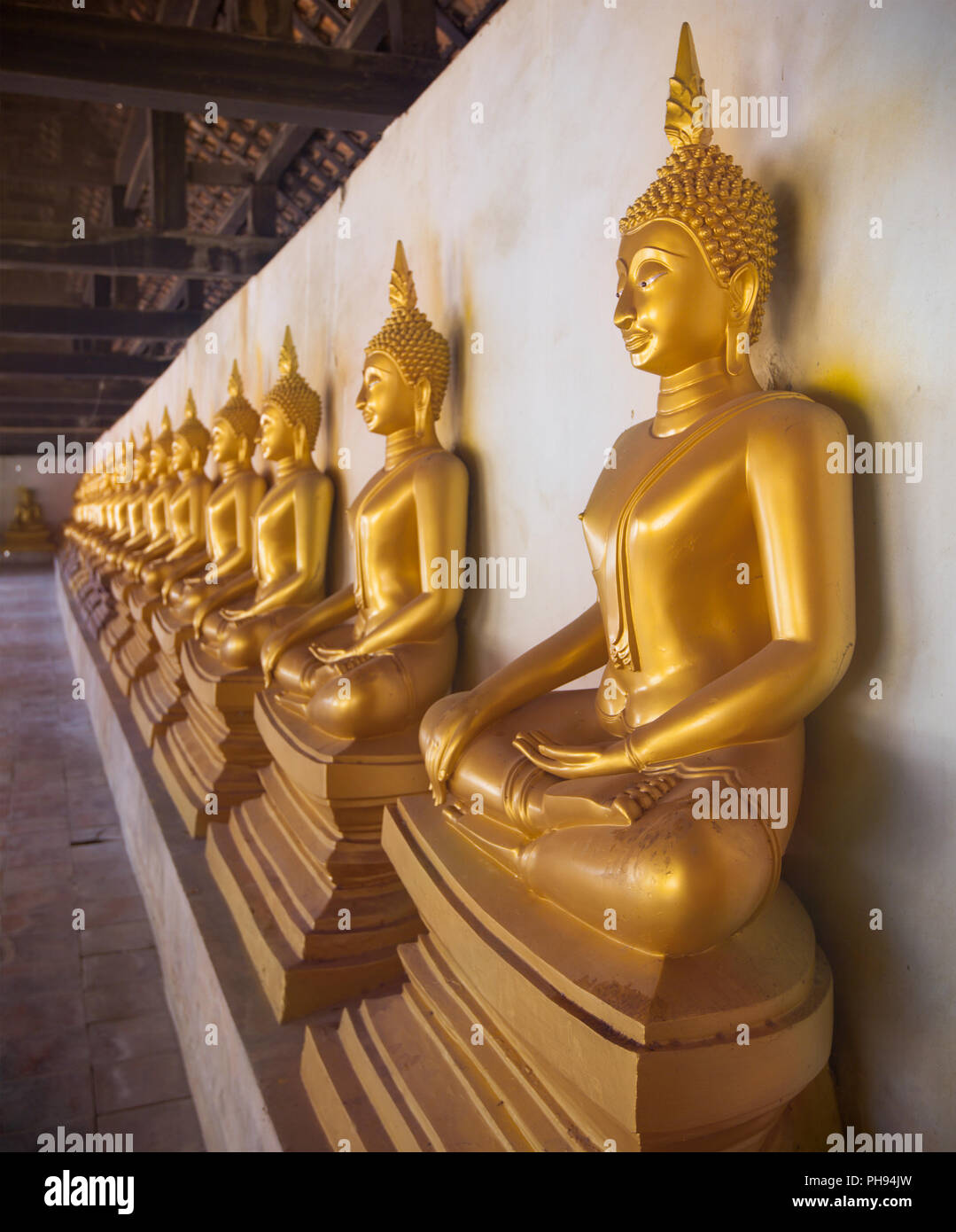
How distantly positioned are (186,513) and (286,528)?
2012mm

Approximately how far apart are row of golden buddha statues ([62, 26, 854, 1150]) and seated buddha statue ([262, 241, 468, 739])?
62 mm

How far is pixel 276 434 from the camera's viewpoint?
3268mm

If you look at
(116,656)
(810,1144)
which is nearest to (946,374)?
(810,1144)

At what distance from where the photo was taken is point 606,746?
4.15 feet

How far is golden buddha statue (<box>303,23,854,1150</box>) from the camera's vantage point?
982 mm

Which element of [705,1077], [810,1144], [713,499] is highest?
[713,499]

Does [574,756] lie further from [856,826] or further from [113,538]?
[113,538]

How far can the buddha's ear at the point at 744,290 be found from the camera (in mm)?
1250

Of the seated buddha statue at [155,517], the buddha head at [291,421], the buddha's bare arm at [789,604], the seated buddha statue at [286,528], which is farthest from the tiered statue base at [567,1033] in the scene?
the seated buddha statue at [155,517]

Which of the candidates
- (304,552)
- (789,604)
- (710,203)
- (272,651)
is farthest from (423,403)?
(789,604)

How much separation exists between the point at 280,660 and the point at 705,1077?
1741mm

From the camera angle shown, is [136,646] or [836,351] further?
[136,646]
